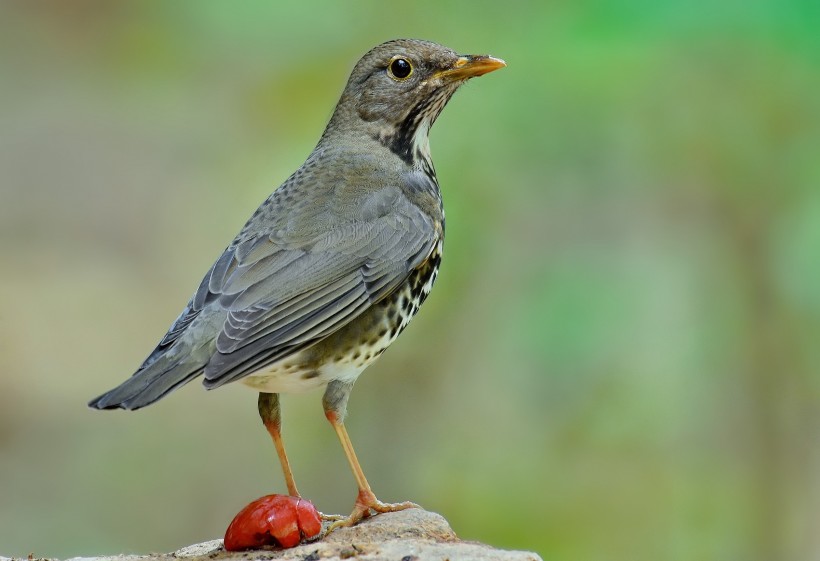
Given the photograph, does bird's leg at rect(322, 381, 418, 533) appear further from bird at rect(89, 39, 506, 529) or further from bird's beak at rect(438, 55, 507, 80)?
bird's beak at rect(438, 55, 507, 80)

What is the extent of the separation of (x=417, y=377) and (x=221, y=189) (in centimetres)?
310

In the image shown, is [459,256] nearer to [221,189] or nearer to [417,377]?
[417,377]

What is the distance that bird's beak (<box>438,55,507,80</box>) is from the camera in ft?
19.5

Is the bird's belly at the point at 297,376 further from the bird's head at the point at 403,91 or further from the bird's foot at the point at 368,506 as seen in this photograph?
the bird's head at the point at 403,91

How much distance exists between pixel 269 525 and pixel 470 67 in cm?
247

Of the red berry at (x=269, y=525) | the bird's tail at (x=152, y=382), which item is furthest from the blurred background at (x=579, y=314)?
the bird's tail at (x=152, y=382)

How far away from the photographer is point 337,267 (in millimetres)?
5492

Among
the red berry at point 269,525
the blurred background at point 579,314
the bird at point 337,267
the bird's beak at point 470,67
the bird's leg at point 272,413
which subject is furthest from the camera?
the blurred background at point 579,314

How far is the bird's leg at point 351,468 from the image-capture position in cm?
529

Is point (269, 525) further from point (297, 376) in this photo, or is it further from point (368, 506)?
point (297, 376)

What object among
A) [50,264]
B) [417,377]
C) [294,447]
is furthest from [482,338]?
[50,264]

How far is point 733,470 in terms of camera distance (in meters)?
9.10

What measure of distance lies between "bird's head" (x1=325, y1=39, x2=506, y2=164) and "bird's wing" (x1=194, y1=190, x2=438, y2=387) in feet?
1.52

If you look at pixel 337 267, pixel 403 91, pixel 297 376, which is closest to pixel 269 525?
pixel 297 376
